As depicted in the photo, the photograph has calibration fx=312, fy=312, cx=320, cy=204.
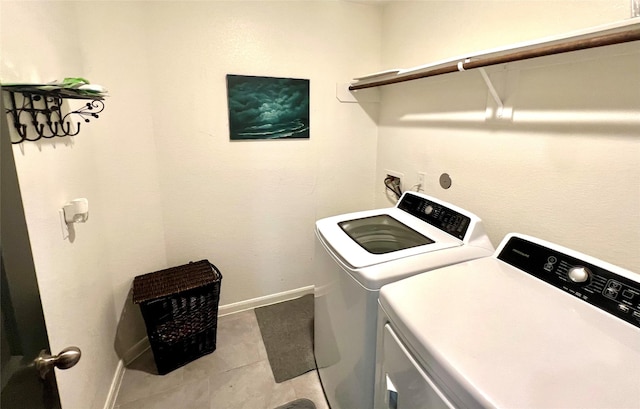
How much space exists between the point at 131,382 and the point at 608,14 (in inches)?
110

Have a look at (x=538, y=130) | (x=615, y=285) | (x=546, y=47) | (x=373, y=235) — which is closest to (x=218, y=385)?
(x=373, y=235)

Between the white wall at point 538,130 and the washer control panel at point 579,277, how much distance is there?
272mm

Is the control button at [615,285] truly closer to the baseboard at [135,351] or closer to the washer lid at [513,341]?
the washer lid at [513,341]

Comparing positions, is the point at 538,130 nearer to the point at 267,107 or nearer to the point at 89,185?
the point at 267,107

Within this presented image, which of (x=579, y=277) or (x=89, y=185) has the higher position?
(x=89, y=185)

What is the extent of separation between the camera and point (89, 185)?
5.08ft

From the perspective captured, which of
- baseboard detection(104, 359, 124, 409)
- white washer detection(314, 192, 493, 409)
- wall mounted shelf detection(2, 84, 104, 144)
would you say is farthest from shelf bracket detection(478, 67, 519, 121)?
baseboard detection(104, 359, 124, 409)

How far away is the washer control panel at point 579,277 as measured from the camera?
0.88 meters

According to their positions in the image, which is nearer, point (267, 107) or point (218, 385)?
point (218, 385)

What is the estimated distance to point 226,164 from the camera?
2182 millimetres

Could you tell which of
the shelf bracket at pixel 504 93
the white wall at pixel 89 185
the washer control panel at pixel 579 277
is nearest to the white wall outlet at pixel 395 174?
the shelf bracket at pixel 504 93

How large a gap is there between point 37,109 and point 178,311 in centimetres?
123

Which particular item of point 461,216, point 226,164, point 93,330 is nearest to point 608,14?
point 461,216

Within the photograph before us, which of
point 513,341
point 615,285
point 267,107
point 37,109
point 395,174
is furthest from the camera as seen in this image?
point 395,174
